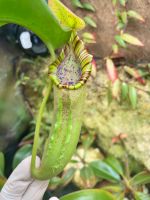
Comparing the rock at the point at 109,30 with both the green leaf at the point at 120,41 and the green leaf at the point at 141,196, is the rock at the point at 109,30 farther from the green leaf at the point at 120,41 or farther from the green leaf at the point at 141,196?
the green leaf at the point at 141,196

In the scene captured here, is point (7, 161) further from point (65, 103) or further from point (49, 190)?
point (65, 103)

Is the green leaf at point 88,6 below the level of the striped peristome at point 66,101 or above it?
above

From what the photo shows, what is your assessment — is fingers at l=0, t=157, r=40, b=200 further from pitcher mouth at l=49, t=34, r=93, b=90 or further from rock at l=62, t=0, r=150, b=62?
rock at l=62, t=0, r=150, b=62

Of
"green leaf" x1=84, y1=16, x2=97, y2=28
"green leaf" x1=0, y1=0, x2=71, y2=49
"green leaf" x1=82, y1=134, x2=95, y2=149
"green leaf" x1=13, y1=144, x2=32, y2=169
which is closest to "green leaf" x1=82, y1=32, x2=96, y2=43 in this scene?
"green leaf" x1=84, y1=16, x2=97, y2=28

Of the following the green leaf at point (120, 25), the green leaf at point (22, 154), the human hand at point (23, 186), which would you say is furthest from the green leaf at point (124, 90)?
the human hand at point (23, 186)

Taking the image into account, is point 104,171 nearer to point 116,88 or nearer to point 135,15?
point 116,88

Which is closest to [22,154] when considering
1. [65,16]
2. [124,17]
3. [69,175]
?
[69,175]
